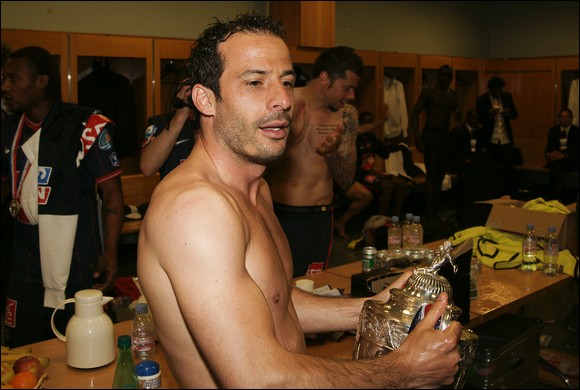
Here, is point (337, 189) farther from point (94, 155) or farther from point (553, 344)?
point (94, 155)

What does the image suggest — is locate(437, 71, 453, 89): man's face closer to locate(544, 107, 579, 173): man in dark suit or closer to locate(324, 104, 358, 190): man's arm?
locate(544, 107, 579, 173): man in dark suit

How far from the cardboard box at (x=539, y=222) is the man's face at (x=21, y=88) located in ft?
8.05

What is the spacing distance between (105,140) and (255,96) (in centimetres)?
180

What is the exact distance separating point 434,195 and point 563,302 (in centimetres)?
433

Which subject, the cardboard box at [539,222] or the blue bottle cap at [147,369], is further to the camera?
the cardboard box at [539,222]

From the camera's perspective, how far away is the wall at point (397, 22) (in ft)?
19.5

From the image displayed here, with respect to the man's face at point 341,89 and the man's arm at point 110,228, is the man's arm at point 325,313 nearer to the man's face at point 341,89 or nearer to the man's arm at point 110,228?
the man's arm at point 110,228

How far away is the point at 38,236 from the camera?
2.88 m

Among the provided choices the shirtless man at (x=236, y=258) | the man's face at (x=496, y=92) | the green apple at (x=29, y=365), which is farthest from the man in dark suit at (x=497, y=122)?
the green apple at (x=29, y=365)

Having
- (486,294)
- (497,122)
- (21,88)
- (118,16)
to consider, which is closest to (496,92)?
(497,122)

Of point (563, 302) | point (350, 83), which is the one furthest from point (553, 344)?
point (350, 83)

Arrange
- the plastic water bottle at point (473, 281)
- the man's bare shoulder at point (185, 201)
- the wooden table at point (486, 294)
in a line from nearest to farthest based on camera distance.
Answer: the man's bare shoulder at point (185, 201) → the wooden table at point (486, 294) → the plastic water bottle at point (473, 281)

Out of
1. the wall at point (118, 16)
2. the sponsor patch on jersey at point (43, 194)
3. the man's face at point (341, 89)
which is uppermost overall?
the wall at point (118, 16)

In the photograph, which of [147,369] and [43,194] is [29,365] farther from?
[43,194]
